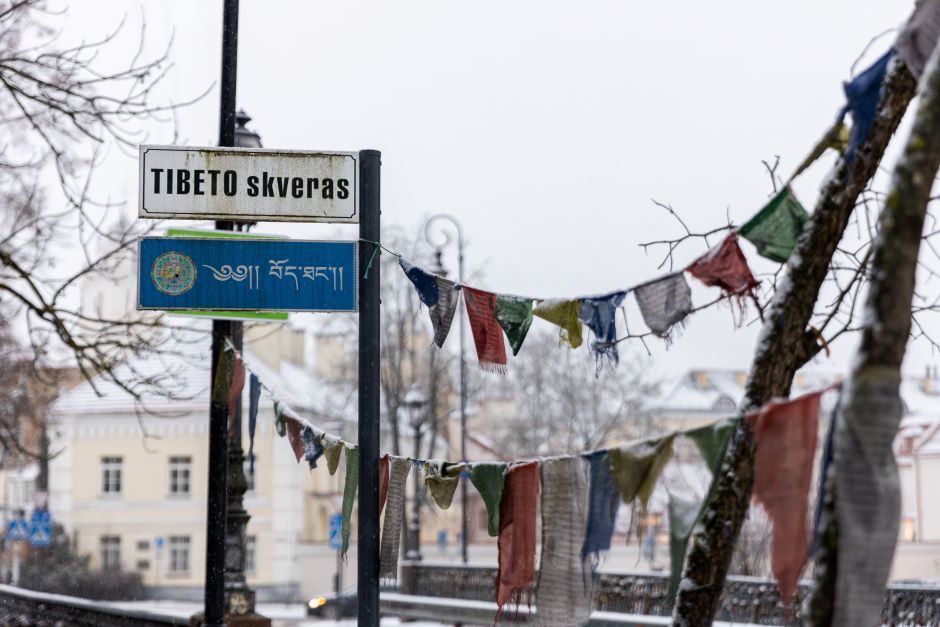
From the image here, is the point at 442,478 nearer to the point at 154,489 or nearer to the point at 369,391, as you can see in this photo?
the point at 369,391

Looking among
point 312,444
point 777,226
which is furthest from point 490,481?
point 312,444

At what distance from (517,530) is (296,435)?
2.71 meters

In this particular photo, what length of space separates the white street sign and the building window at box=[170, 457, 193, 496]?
161ft

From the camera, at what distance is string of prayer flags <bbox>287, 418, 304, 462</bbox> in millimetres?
9406

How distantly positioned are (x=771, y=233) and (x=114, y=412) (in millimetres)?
51155

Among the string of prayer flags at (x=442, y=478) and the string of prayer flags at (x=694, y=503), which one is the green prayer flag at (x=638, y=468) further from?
the string of prayer flags at (x=442, y=478)

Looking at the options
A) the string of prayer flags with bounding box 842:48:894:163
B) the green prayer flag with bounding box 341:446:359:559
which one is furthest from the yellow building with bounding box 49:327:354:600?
the string of prayer flags with bounding box 842:48:894:163

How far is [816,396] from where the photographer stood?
17.7 ft

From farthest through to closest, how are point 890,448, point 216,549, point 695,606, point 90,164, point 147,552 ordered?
point 147,552 < point 90,164 < point 216,549 < point 695,606 < point 890,448

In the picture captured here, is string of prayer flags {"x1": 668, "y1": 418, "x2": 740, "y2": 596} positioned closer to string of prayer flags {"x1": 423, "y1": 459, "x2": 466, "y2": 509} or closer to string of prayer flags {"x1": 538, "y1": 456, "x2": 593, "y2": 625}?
string of prayer flags {"x1": 538, "y1": 456, "x2": 593, "y2": 625}

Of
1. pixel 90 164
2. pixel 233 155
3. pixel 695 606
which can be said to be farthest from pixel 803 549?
pixel 90 164

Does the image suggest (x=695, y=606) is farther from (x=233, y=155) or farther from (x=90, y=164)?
(x=90, y=164)

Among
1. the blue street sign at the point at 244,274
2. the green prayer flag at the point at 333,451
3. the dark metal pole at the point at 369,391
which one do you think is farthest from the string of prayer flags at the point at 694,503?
the green prayer flag at the point at 333,451

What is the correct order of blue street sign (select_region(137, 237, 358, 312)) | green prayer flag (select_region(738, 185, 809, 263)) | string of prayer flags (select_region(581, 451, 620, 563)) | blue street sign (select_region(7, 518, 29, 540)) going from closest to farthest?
green prayer flag (select_region(738, 185, 809, 263)) → string of prayer flags (select_region(581, 451, 620, 563)) → blue street sign (select_region(137, 237, 358, 312)) → blue street sign (select_region(7, 518, 29, 540))
